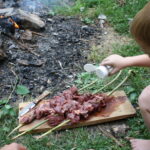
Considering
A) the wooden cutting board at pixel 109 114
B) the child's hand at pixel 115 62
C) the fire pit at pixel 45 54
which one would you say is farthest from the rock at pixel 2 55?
the child's hand at pixel 115 62

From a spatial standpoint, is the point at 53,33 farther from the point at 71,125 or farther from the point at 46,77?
the point at 71,125

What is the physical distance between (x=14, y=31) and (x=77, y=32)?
36.5 inches

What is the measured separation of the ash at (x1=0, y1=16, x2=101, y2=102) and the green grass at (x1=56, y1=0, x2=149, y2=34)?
334 millimetres

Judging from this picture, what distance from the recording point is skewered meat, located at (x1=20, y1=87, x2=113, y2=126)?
128 inches

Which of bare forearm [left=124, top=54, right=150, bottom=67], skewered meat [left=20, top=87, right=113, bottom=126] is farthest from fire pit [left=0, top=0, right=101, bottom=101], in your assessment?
bare forearm [left=124, top=54, right=150, bottom=67]

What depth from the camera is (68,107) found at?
3.30m

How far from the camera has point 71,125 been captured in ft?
10.7

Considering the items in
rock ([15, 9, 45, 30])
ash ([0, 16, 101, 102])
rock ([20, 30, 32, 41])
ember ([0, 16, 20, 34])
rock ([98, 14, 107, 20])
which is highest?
rock ([98, 14, 107, 20])

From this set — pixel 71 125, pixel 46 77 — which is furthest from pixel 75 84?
pixel 71 125

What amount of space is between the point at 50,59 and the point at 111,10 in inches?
65.8

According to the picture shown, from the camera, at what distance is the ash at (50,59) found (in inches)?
153

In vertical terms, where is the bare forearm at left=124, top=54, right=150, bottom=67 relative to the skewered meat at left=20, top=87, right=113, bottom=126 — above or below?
above

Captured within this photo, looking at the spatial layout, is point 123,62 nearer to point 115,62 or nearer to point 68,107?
point 115,62

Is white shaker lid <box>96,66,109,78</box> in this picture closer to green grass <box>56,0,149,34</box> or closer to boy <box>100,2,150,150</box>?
boy <box>100,2,150,150</box>
